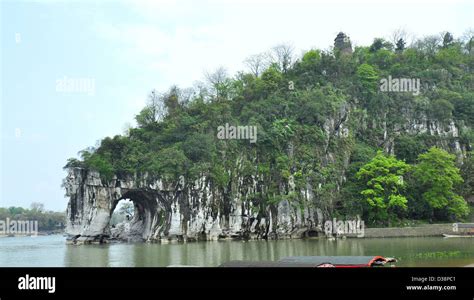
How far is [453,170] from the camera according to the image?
32.8m

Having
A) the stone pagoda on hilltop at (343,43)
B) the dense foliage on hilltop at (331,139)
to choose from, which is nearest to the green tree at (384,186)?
the dense foliage on hilltop at (331,139)

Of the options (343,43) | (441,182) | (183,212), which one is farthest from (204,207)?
(343,43)

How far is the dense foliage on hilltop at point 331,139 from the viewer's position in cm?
3359

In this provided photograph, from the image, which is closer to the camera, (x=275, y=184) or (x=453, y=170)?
(x=453, y=170)

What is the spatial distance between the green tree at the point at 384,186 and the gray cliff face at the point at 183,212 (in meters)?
4.41

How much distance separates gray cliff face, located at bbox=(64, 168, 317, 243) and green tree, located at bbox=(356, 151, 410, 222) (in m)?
4.41

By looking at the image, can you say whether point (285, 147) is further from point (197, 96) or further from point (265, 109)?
point (197, 96)

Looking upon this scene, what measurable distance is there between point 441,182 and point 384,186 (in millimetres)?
3941

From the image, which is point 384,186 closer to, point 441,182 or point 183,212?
point 441,182

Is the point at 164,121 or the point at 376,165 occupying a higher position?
the point at 164,121

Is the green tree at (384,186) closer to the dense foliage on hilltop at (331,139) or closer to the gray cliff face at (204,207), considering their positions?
the dense foliage on hilltop at (331,139)
